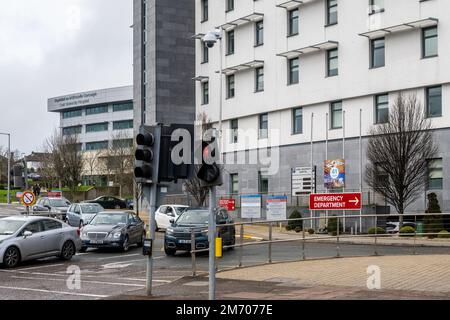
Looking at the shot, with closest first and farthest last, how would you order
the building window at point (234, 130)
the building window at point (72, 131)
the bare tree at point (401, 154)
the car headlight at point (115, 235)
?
the car headlight at point (115, 235), the bare tree at point (401, 154), the building window at point (234, 130), the building window at point (72, 131)

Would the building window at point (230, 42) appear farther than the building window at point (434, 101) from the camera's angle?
Yes

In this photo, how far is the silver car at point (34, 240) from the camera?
2059 centimetres

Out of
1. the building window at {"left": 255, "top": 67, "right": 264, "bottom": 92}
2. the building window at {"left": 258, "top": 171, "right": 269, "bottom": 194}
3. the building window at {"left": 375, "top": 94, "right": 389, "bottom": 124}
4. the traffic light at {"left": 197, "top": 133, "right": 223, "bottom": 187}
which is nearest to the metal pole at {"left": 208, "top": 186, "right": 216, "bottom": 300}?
the traffic light at {"left": 197, "top": 133, "right": 223, "bottom": 187}

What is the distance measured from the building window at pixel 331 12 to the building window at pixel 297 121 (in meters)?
6.60

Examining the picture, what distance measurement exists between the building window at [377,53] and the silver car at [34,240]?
84.1ft

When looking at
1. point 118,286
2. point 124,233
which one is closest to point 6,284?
point 118,286

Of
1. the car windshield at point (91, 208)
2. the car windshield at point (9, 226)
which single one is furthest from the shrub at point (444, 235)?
the car windshield at point (91, 208)

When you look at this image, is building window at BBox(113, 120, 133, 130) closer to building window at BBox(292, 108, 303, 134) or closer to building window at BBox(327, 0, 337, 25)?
building window at BBox(292, 108, 303, 134)

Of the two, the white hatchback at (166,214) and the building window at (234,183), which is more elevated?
the building window at (234,183)

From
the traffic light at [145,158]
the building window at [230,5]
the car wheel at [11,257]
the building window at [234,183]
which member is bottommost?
the car wheel at [11,257]

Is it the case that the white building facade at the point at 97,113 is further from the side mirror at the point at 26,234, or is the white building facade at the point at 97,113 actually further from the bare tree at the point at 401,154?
the side mirror at the point at 26,234

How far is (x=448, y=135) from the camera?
3841 cm

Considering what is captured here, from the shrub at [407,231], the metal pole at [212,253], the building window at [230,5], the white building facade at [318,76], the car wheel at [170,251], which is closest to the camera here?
the metal pole at [212,253]
